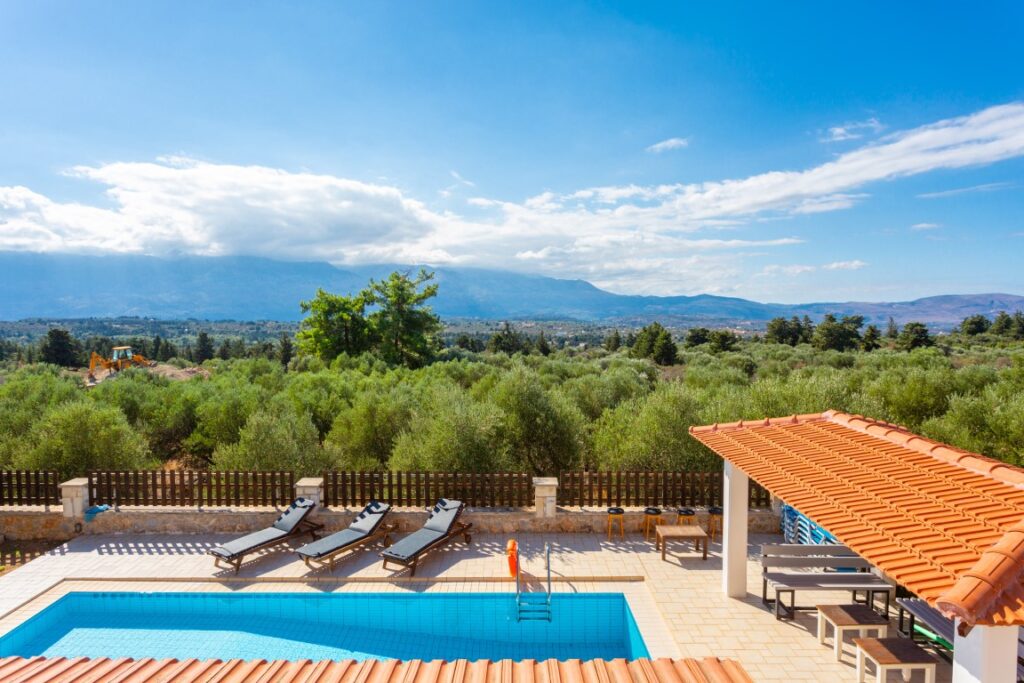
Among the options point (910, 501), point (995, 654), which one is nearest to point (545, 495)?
point (910, 501)

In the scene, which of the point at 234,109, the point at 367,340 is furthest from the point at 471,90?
the point at 367,340

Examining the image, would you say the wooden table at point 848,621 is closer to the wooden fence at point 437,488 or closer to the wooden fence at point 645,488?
the wooden fence at point 645,488

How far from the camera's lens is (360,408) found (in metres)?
15.9

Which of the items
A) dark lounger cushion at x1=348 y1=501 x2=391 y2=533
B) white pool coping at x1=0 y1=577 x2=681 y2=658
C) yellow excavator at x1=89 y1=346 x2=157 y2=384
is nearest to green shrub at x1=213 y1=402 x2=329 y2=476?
dark lounger cushion at x1=348 y1=501 x2=391 y2=533

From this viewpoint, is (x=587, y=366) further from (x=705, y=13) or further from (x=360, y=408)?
(x=705, y=13)

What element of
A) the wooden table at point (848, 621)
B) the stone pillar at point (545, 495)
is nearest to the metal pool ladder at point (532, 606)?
the stone pillar at point (545, 495)

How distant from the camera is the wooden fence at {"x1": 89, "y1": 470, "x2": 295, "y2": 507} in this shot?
11055 millimetres

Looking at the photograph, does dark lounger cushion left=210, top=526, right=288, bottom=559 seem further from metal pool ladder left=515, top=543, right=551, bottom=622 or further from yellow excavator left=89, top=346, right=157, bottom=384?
yellow excavator left=89, top=346, right=157, bottom=384

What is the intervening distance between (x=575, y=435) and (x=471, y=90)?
1282cm

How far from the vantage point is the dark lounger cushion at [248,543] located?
9094 millimetres

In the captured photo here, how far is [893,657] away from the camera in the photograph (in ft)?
18.9

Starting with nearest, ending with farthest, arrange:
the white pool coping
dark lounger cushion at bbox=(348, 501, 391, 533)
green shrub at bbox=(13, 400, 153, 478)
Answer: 1. the white pool coping
2. dark lounger cushion at bbox=(348, 501, 391, 533)
3. green shrub at bbox=(13, 400, 153, 478)

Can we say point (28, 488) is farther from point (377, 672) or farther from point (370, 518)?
point (377, 672)

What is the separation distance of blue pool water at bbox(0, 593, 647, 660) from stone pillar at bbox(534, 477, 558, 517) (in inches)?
96.8
